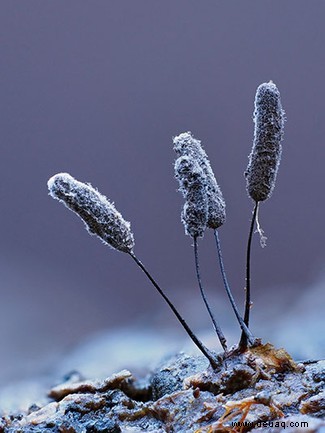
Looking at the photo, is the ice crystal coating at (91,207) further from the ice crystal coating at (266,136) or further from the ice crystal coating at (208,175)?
the ice crystal coating at (266,136)

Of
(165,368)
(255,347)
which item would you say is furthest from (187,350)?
(255,347)

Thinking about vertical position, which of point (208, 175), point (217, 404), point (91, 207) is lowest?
point (217, 404)

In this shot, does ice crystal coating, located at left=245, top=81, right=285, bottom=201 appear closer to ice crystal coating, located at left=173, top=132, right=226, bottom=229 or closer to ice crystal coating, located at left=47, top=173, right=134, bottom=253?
ice crystal coating, located at left=173, top=132, right=226, bottom=229

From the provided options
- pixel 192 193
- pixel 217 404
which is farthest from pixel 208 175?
pixel 217 404

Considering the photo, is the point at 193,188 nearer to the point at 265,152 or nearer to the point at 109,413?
the point at 265,152

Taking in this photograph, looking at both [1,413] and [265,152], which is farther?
[1,413]

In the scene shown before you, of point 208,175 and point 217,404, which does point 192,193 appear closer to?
point 208,175
